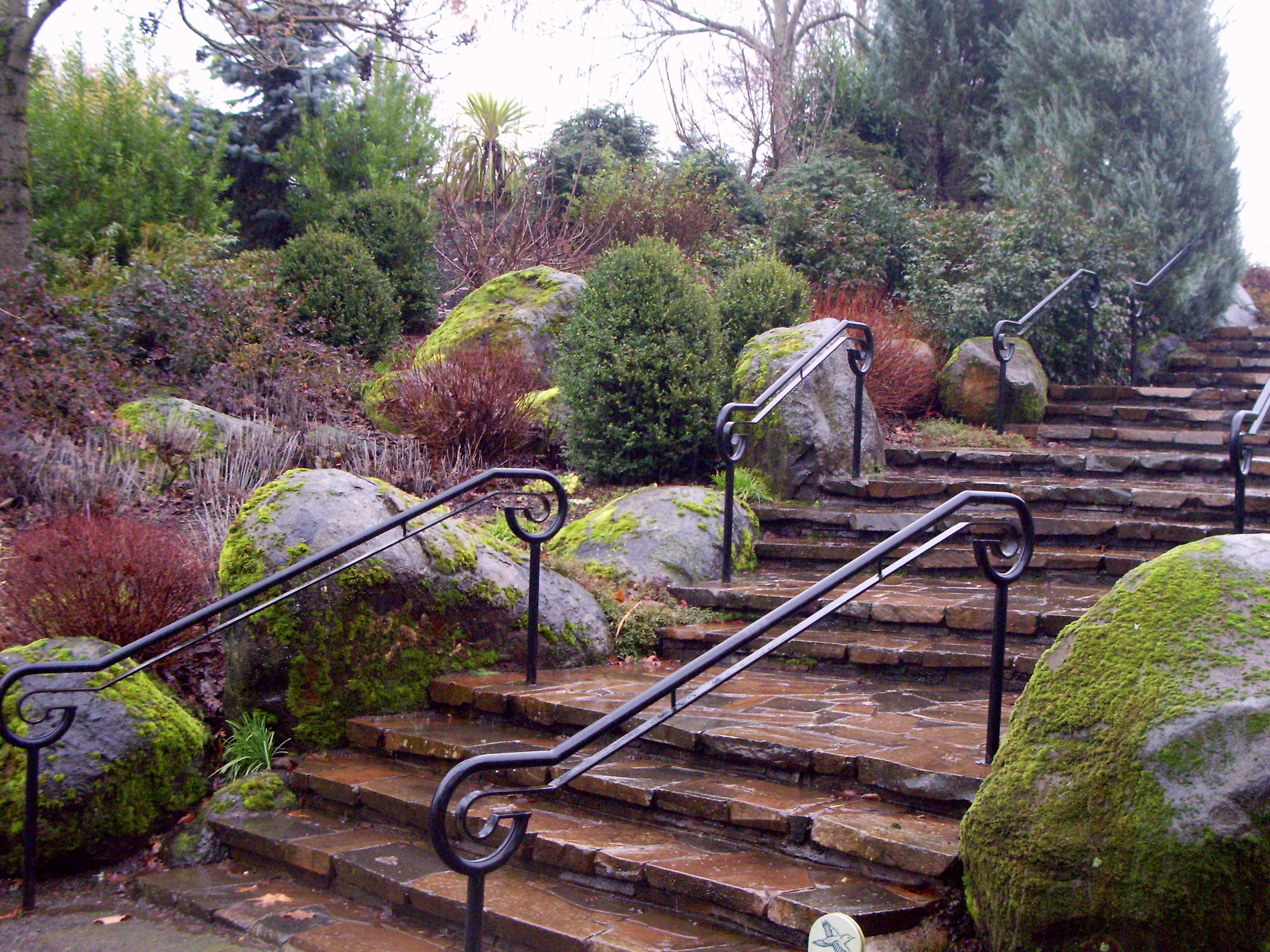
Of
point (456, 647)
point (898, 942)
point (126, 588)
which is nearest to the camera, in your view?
point (898, 942)

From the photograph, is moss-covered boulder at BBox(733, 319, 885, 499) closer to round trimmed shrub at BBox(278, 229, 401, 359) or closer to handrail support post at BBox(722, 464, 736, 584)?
handrail support post at BBox(722, 464, 736, 584)

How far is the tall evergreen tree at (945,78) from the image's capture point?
15500 mm

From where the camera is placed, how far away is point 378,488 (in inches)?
202

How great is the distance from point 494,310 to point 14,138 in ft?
15.2

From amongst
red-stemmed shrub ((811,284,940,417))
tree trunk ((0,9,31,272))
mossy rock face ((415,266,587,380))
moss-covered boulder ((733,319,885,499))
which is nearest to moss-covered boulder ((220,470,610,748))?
moss-covered boulder ((733,319,885,499))

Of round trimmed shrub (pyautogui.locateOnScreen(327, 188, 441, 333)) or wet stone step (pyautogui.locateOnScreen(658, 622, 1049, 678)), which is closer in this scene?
wet stone step (pyautogui.locateOnScreen(658, 622, 1049, 678))

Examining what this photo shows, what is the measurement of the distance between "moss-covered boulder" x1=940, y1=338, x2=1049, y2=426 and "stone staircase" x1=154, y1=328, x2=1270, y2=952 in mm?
2863

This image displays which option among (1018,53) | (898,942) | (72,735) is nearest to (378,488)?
(72,735)

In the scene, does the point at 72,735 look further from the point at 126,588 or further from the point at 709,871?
the point at 709,871

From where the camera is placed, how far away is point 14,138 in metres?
9.42

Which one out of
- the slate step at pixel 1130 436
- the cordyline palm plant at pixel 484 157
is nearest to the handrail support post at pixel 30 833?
the slate step at pixel 1130 436

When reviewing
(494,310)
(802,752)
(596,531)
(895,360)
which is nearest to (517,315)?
(494,310)

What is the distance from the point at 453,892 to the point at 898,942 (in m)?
1.43

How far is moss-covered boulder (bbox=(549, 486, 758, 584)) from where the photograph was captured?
6387 mm
